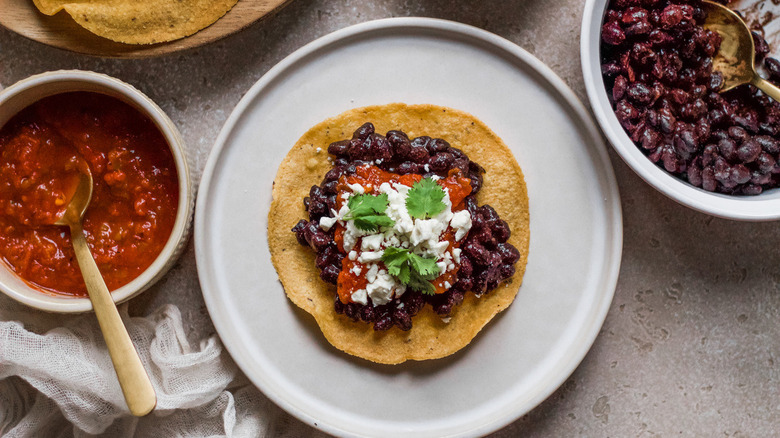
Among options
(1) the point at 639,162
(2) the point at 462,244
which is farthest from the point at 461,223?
(1) the point at 639,162

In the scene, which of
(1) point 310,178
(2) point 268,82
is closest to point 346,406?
(1) point 310,178

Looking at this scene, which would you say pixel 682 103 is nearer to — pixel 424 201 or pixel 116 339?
pixel 424 201

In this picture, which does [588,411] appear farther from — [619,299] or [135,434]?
[135,434]

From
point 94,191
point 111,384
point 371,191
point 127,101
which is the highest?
point 127,101

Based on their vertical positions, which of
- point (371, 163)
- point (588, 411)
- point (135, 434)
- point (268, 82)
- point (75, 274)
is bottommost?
point (588, 411)

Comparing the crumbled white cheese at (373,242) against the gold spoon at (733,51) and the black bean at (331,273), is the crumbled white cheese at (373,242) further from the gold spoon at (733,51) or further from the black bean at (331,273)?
the gold spoon at (733,51)
